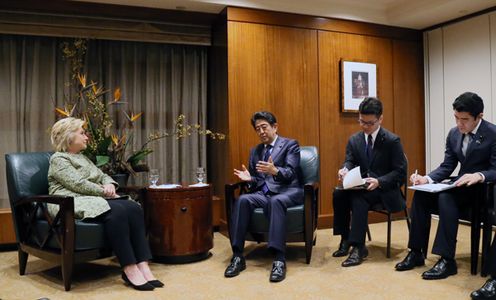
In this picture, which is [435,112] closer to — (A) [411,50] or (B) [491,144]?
(A) [411,50]

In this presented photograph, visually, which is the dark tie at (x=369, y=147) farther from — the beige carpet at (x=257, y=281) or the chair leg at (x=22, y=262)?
the chair leg at (x=22, y=262)

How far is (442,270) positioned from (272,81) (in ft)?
7.35

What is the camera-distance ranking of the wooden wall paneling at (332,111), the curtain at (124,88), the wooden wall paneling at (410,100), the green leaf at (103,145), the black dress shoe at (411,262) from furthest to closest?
the wooden wall paneling at (410,100) → the wooden wall paneling at (332,111) → the curtain at (124,88) → the green leaf at (103,145) → the black dress shoe at (411,262)

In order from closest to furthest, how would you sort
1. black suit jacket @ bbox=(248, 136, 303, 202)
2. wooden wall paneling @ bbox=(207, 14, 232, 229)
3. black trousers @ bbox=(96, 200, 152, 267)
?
1. black trousers @ bbox=(96, 200, 152, 267)
2. black suit jacket @ bbox=(248, 136, 303, 202)
3. wooden wall paneling @ bbox=(207, 14, 232, 229)

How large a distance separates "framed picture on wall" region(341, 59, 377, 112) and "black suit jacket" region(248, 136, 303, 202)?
4.47ft

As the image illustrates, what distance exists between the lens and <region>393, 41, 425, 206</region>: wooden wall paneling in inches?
187

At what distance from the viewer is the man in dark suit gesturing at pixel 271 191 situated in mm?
2934

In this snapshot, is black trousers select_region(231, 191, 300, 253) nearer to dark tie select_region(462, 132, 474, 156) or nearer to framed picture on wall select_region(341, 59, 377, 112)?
dark tie select_region(462, 132, 474, 156)

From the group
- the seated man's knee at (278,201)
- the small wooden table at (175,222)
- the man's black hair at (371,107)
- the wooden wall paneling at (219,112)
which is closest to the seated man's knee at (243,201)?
the seated man's knee at (278,201)

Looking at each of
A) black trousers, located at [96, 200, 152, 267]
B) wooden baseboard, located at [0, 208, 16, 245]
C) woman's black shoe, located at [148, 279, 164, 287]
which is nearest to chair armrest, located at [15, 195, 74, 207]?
black trousers, located at [96, 200, 152, 267]

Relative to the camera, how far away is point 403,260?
306 cm

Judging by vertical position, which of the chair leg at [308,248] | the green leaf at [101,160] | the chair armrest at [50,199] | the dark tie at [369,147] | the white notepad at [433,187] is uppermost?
the dark tie at [369,147]

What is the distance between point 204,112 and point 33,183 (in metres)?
1.98

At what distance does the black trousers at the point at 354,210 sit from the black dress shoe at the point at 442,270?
502 mm
